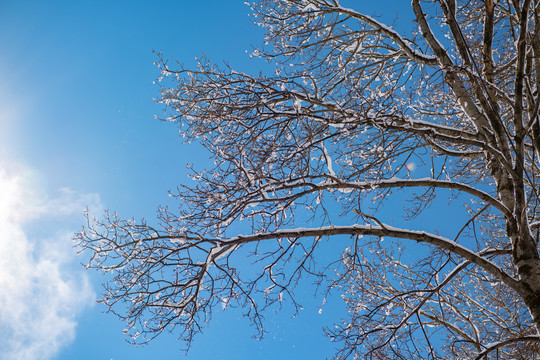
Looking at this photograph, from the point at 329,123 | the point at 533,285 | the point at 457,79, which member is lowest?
the point at 533,285

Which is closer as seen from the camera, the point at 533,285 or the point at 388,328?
the point at 533,285

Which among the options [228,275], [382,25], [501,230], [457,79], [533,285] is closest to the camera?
[533,285]

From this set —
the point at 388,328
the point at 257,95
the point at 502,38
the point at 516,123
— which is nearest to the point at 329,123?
the point at 257,95

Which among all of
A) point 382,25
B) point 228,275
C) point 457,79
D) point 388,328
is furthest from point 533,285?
point 382,25

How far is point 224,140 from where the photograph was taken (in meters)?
5.31

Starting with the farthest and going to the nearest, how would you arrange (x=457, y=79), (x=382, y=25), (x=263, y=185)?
(x=382, y=25)
(x=457, y=79)
(x=263, y=185)

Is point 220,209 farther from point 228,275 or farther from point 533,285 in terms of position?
point 533,285

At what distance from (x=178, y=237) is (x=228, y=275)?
2.61ft

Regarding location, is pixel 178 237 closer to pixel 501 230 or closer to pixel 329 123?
pixel 329 123

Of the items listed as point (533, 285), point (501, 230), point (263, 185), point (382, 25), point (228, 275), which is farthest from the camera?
point (501, 230)

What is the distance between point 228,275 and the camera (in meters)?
5.00

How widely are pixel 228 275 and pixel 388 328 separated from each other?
2.13 m

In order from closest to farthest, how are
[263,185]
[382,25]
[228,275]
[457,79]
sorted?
[263,185] → [228,275] → [457,79] → [382,25]

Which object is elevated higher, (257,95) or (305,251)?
(257,95)
